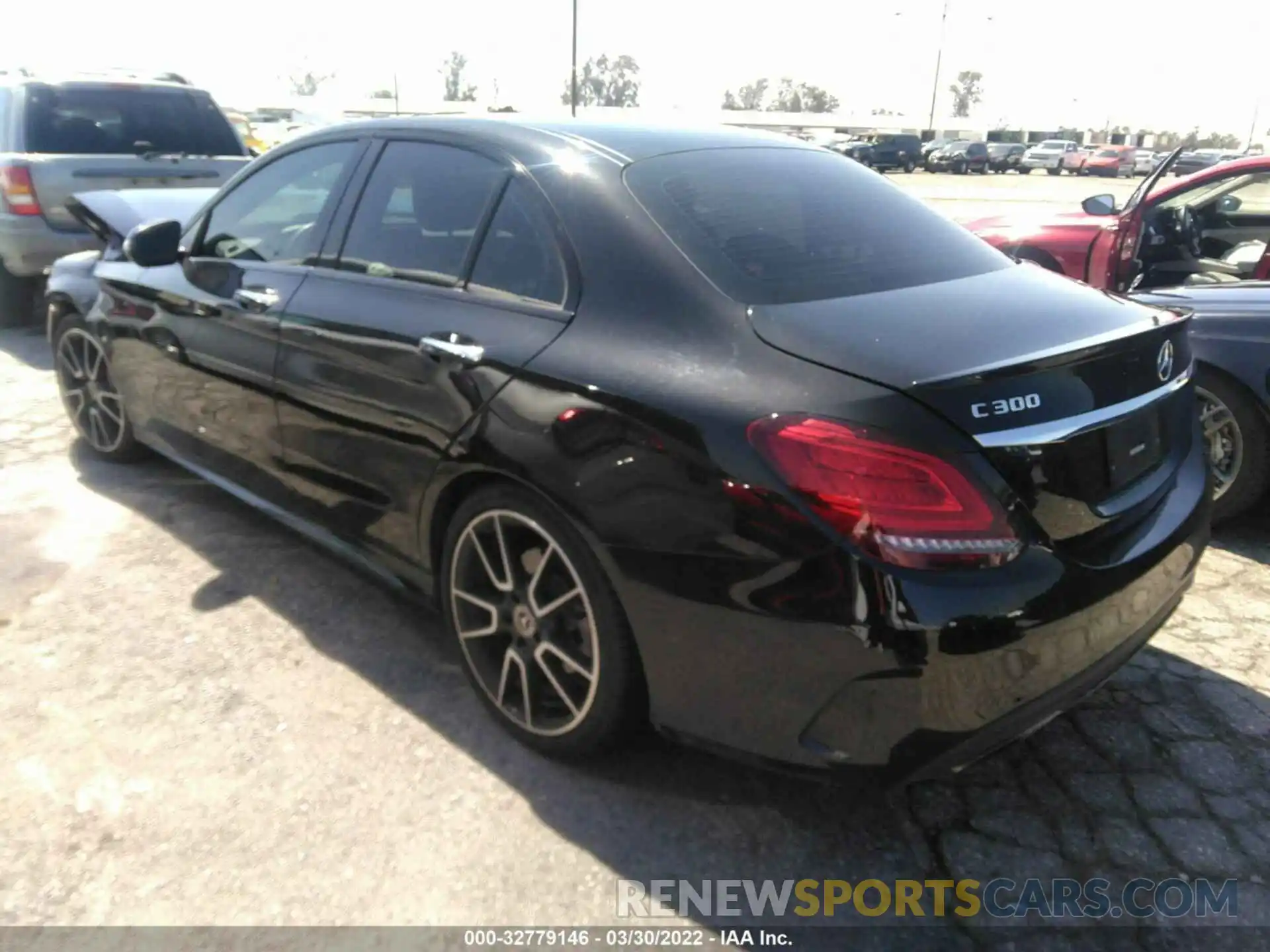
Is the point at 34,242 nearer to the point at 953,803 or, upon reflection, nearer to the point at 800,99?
the point at 953,803

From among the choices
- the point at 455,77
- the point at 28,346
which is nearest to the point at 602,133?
Answer: the point at 28,346

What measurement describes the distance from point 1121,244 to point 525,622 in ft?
16.5

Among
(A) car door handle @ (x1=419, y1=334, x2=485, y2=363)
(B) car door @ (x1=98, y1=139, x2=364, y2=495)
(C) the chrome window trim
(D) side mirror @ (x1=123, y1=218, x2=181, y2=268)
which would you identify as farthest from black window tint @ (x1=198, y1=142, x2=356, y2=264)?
(C) the chrome window trim

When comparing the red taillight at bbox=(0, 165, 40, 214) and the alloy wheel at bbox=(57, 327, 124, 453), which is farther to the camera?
the red taillight at bbox=(0, 165, 40, 214)

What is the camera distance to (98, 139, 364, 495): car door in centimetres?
340

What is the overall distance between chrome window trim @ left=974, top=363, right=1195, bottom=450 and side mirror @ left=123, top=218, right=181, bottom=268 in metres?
3.25

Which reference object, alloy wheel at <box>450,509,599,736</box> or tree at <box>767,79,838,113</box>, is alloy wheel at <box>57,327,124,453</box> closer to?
alloy wheel at <box>450,509,599,736</box>

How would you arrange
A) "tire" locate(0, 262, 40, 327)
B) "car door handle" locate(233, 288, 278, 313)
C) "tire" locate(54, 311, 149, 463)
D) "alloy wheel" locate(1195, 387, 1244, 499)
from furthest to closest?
"tire" locate(0, 262, 40, 327) < "tire" locate(54, 311, 149, 463) < "alloy wheel" locate(1195, 387, 1244, 499) < "car door handle" locate(233, 288, 278, 313)

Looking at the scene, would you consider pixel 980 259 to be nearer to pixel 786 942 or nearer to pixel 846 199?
pixel 846 199

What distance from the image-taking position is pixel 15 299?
7.85 m

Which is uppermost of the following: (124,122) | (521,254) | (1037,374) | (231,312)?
(124,122)

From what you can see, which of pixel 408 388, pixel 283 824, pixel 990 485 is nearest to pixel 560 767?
pixel 283 824

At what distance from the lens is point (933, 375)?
202 cm

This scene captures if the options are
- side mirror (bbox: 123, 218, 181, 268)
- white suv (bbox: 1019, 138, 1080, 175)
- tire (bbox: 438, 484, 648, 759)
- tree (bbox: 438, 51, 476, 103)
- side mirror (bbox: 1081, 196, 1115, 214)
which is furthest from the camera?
tree (bbox: 438, 51, 476, 103)
